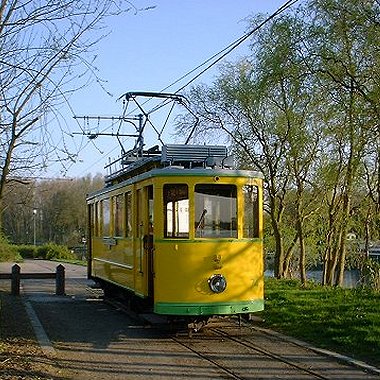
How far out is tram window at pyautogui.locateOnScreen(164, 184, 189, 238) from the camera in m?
12.9

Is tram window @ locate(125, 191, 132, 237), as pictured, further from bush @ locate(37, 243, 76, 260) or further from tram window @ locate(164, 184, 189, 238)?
bush @ locate(37, 243, 76, 260)

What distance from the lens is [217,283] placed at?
→ 41.5ft

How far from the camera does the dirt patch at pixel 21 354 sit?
31.6ft

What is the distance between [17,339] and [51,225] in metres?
48.7

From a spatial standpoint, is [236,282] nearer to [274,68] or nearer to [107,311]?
[107,311]

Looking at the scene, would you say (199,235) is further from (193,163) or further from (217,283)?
A: (193,163)

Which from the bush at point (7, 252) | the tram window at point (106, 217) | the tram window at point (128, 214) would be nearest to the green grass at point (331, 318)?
the tram window at point (128, 214)

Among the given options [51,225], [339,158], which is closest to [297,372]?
[339,158]

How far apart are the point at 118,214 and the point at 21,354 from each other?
557cm

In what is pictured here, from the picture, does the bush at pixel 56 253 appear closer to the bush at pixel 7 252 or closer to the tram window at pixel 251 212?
the bush at pixel 7 252

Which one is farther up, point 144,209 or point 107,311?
point 144,209

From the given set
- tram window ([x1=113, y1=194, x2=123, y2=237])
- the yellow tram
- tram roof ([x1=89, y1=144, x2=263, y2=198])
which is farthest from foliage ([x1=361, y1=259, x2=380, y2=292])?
tram roof ([x1=89, y1=144, x2=263, y2=198])

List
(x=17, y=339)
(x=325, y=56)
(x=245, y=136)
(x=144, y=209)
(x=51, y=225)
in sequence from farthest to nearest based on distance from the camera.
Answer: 1. (x=51, y=225)
2. (x=245, y=136)
3. (x=325, y=56)
4. (x=144, y=209)
5. (x=17, y=339)

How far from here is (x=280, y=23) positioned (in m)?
22.0
